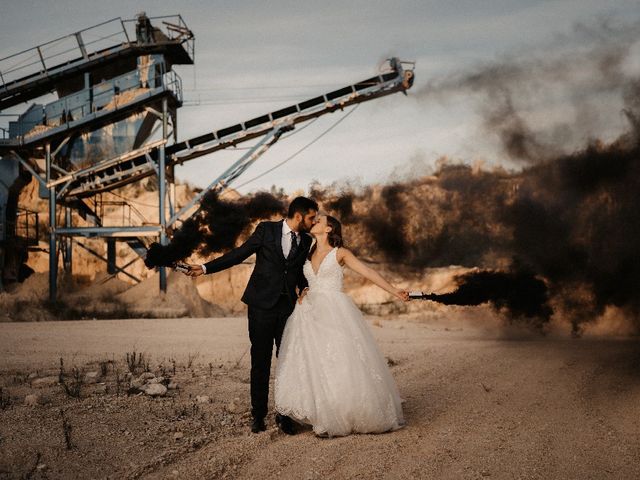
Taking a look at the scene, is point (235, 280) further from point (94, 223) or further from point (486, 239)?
point (486, 239)

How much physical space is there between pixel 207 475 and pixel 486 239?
23.3 metres

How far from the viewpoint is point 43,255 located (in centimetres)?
3969

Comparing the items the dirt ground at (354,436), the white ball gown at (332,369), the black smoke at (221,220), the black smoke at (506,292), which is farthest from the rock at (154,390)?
the black smoke at (221,220)

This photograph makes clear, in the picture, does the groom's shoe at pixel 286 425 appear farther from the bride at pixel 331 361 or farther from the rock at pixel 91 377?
the rock at pixel 91 377

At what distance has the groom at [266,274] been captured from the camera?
8.22 metres

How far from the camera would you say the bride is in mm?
7754

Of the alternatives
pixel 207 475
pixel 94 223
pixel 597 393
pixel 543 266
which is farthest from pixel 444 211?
pixel 207 475

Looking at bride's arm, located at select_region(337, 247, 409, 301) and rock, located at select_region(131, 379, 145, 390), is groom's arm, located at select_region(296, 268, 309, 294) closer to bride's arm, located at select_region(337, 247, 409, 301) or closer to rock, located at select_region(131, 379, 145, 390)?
bride's arm, located at select_region(337, 247, 409, 301)

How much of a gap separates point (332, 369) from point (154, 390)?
137 inches

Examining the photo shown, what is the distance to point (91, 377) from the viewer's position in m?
11.8

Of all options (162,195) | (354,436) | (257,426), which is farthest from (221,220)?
(354,436)

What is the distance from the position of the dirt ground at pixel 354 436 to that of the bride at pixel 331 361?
263 millimetres

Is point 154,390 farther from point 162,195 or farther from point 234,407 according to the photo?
point 162,195

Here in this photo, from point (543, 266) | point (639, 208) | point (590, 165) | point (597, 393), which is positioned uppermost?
point (590, 165)
